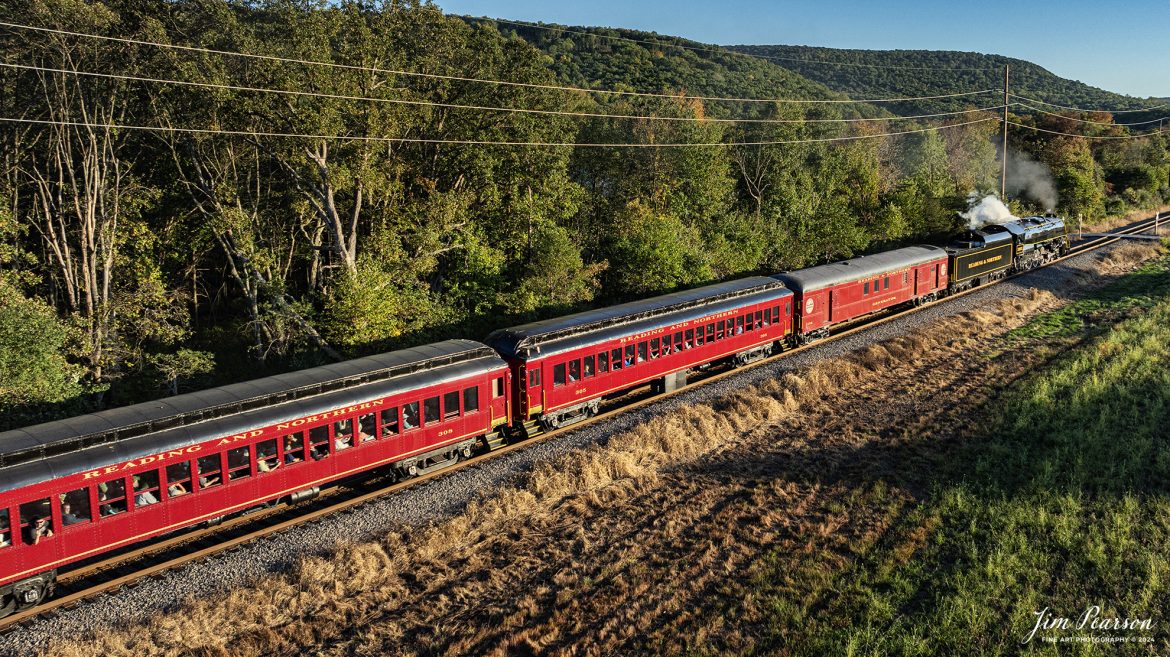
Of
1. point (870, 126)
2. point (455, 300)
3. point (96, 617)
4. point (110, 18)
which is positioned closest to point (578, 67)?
point (870, 126)

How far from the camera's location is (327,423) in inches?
654

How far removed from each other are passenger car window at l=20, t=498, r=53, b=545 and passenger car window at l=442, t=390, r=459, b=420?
8412 millimetres

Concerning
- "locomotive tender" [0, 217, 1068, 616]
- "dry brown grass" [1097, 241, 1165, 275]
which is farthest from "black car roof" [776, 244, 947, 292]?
"dry brown grass" [1097, 241, 1165, 275]

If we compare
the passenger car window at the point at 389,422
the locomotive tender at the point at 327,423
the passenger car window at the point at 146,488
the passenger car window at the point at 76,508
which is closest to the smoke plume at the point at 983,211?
the locomotive tender at the point at 327,423

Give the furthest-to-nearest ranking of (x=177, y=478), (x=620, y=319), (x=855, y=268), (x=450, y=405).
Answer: (x=855, y=268) < (x=620, y=319) < (x=450, y=405) < (x=177, y=478)

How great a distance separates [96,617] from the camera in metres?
13.0

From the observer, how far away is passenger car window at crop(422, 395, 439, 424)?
18.3 m

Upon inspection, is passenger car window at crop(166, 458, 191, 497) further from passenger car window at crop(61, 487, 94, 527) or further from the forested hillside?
the forested hillside

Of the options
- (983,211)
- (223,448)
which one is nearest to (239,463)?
(223,448)

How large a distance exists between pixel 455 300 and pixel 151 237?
11835mm

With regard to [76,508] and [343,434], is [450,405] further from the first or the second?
[76,508]

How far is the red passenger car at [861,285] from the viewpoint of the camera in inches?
1202

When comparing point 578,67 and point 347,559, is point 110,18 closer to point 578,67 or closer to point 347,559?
point 347,559

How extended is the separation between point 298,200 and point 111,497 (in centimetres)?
1797
